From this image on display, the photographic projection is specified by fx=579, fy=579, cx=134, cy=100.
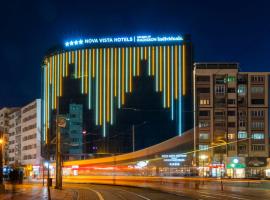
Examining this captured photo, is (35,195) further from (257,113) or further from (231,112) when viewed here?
(257,113)

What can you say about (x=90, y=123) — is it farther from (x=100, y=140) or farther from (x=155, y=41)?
(x=155, y=41)

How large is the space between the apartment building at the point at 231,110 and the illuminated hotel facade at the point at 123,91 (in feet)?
96.3

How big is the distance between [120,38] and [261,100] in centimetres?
5492

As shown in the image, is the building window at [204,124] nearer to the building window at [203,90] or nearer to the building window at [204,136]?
the building window at [204,136]

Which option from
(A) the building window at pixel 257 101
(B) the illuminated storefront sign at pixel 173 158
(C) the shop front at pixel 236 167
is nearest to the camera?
(B) the illuminated storefront sign at pixel 173 158

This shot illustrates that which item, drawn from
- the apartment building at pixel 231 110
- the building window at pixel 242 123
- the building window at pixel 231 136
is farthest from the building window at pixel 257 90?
the building window at pixel 231 136

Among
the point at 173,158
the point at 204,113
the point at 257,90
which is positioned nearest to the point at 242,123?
the point at 257,90

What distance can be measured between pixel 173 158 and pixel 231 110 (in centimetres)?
2059

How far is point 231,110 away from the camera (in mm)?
134375

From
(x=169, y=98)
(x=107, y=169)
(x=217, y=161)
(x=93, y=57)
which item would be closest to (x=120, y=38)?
(x=93, y=57)

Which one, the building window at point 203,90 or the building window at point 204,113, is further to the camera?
the building window at point 203,90

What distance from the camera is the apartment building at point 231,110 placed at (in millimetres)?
130625

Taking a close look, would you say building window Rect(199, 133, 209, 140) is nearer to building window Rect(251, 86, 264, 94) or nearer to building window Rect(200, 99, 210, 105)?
building window Rect(200, 99, 210, 105)

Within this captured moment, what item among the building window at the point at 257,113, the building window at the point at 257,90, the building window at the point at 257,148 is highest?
the building window at the point at 257,90
